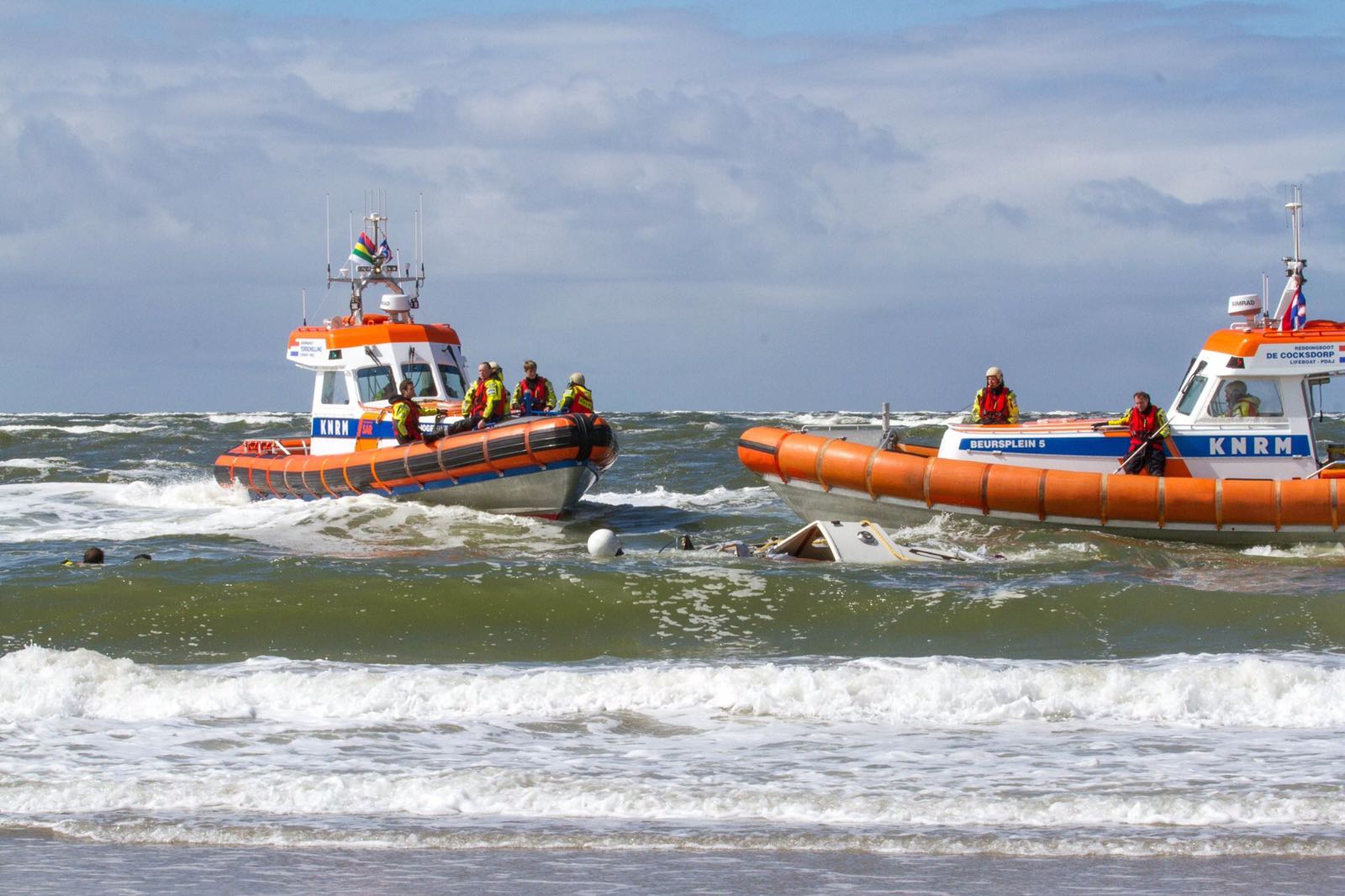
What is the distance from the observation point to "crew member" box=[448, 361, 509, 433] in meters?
14.2

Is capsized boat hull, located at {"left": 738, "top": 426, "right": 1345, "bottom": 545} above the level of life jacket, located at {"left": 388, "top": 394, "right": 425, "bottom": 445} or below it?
below

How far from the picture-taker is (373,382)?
51.3 ft

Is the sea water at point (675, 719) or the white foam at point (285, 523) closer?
the sea water at point (675, 719)

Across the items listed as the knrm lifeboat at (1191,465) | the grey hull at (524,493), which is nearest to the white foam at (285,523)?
the grey hull at (524,493)

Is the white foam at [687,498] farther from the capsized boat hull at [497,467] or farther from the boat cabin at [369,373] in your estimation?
the capsized boat hull at [497,467]

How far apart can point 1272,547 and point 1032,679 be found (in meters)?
5.35

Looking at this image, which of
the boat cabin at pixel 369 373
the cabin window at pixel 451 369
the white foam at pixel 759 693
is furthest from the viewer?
the cabin window at pixel 451 369

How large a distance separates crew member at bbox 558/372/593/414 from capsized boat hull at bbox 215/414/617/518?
36 centimetres

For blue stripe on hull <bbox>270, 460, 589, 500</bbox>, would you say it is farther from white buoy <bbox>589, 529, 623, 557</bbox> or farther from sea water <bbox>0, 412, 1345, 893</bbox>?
white buoy <bbox>589, 529, 623, 557</bbox>

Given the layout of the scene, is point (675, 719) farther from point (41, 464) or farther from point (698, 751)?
point (41, 464)

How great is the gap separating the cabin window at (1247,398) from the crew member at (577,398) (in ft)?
18.7

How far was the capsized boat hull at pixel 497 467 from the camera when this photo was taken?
45.0 feet

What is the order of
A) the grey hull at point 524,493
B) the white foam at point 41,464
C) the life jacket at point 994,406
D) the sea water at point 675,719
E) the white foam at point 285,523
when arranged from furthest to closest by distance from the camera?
the white foam at point 41,464 → the grey hull at point 524,493 → the white foam at point 285,523 → the life jacket at point 994,406 → the sea water at point 675,719

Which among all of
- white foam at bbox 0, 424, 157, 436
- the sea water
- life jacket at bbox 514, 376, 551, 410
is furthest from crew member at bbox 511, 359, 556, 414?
white foam at bbox 0, 424, 157, 436
